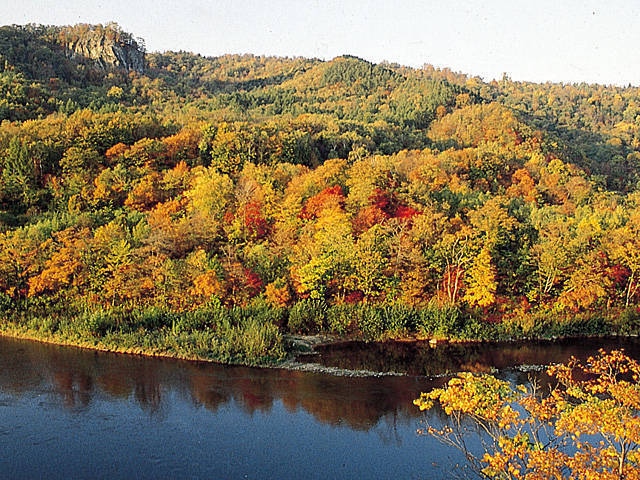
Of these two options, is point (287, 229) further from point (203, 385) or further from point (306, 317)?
point (203, 385)

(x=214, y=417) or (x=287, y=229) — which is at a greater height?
(x=287, y=229)

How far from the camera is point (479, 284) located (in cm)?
3077

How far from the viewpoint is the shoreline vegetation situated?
85.0 ft

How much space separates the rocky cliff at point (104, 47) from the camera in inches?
2995

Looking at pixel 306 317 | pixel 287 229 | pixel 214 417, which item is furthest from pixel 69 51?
pixel 214 417

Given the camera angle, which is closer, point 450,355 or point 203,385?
point 203,385

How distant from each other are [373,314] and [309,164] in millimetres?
24687

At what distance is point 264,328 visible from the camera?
26500 mm

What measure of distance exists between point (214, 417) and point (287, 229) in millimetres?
15406

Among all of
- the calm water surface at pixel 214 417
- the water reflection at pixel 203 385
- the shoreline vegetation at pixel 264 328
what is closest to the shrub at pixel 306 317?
the shoreline vegetation at pixel 264 328

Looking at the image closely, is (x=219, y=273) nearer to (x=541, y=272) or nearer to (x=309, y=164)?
(x=541, y=272)

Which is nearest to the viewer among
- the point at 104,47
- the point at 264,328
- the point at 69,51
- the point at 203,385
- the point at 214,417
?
the point at 214,417

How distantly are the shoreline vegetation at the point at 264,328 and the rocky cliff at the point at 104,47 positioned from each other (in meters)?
55.6

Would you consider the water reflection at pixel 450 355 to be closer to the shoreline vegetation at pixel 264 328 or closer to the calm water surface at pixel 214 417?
the calm water surface at pixel 214 417
